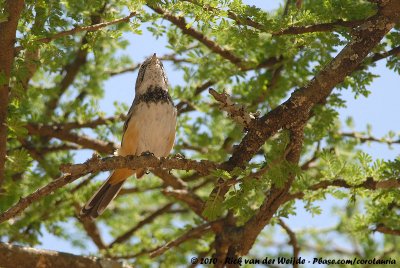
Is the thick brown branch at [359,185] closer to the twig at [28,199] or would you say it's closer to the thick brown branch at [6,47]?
the twig at [28,199]

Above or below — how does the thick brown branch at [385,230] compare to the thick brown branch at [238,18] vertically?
below

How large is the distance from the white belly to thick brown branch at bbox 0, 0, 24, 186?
3.53ft

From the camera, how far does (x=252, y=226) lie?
5141 millimetres

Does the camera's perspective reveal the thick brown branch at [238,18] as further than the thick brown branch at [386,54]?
No

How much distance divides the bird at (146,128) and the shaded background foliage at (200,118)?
0.40 m

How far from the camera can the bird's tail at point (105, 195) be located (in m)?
5.61

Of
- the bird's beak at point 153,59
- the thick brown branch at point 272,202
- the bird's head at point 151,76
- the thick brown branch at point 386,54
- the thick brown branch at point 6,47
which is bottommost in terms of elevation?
the thick brown branch at point 272,202

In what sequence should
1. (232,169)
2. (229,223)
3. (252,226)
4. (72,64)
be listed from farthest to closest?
(72,64)
(229,223)
(252,226)
(232,169)

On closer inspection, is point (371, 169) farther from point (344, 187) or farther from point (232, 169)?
point (232, 169)

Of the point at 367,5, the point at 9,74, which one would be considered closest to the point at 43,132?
the point at 9,74

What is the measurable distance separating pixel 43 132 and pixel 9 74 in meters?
1.83

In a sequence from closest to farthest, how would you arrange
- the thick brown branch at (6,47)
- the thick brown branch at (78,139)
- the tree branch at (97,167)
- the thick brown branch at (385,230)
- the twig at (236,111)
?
1. the tree branch at (97,167)
2. the thick brown branch at (6,47)
3. the twig at (236,111)
4. the thick brown branch at (385,230)
5. the thick brown branch at (78,139)

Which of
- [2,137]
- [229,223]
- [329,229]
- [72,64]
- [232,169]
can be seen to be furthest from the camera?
[329,229]

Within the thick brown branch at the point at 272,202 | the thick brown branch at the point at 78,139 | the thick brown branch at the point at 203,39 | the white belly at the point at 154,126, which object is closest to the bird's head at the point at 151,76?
the white belly at the point at 154,126
